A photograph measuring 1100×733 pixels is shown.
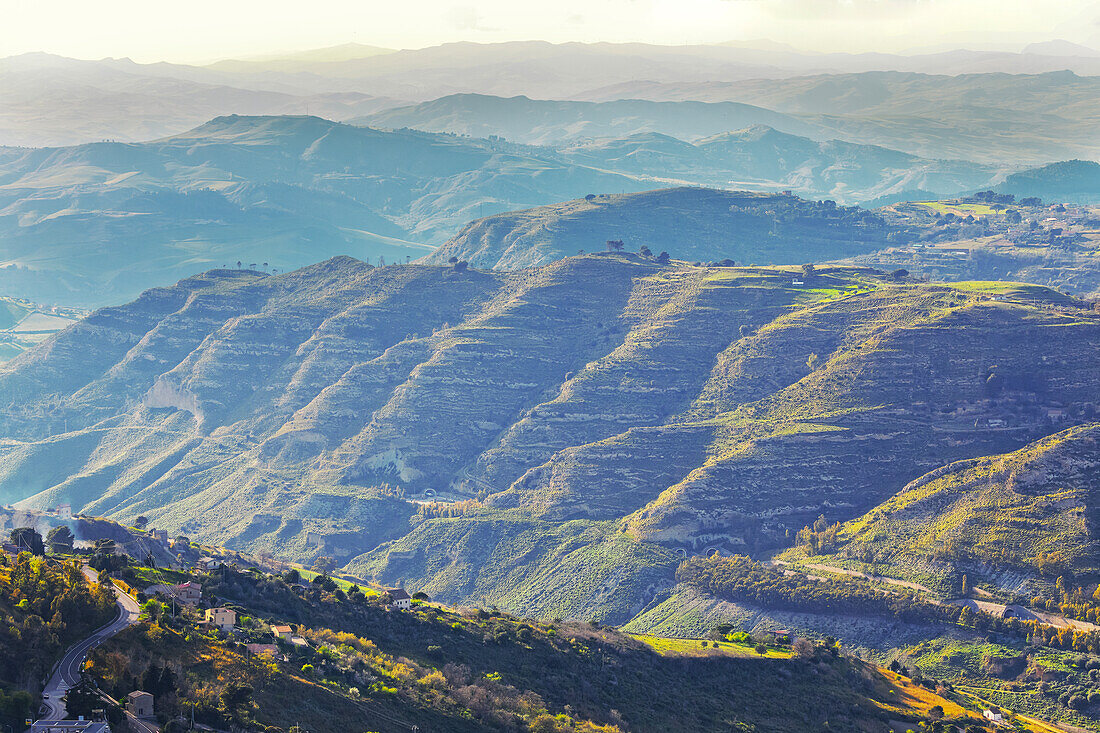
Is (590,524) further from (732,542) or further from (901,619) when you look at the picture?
(901,619)

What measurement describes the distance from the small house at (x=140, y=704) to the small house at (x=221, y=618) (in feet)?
60.0

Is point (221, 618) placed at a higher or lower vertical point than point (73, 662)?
lower

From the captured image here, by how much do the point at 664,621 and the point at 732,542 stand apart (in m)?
21.7

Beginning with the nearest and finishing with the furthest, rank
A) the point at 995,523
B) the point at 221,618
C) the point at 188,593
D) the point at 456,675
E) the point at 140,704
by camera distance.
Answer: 1. the point at 140,704
2. the point at 221,618
3. the point at 456,675
4. the point at 188,593
5. the point at 995,523

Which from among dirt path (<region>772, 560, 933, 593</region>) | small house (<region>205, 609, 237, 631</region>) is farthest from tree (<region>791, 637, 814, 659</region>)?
small house (<region>205, 609, 237, 631</region>)

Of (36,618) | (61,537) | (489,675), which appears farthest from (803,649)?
(61,537)

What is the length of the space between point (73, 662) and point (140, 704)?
18.9 feet

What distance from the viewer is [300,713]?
223ft

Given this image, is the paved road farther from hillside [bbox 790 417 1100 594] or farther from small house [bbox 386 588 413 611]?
hillside [bbox 790 417 1100 594]

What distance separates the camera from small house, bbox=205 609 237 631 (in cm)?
7969

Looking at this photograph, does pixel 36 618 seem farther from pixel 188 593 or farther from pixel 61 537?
pixel 61 537

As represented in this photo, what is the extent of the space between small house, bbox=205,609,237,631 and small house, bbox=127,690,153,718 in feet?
60.0

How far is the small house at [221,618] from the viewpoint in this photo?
7969cm

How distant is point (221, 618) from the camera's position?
8038cm
